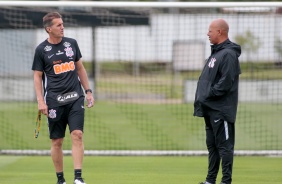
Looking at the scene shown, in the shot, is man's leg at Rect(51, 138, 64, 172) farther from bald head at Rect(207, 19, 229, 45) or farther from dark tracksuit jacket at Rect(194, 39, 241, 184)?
bald head at Rect(207, 19, 229, 45)

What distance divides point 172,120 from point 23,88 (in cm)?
429

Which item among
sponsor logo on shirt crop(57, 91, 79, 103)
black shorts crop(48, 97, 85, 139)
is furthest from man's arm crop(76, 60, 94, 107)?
sponsor logo on shirt crop(57, 91, 79, 103)

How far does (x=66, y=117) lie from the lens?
9.40 meters

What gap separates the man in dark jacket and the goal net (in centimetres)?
405

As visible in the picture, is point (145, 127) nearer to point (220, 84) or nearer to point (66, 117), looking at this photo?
point (66, 117)

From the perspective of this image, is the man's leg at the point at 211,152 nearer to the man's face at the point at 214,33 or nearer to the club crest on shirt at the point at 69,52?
the man's face at the point at 214,33

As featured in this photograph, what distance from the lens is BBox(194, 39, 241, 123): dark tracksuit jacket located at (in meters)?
8.84

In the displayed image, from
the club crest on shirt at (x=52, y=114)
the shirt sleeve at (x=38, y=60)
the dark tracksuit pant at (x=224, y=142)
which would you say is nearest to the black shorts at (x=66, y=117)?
the club crest on shirt at (x=52, y=114)

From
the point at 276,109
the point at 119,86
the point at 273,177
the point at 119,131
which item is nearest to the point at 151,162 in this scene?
the point at 273,177

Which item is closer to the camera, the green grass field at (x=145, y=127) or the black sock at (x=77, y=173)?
the black sock at (x=77, y=173)

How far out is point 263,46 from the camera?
18.6 m

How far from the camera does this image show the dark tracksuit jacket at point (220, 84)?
884 cm

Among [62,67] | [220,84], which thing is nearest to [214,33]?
[220,84]

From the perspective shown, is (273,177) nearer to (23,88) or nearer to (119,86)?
(23,88)
